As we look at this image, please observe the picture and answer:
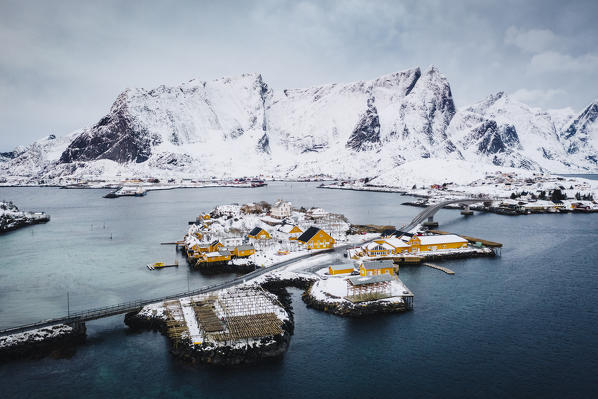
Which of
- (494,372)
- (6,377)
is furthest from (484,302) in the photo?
(6,377)

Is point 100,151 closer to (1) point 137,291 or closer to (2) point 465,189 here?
(2) point 465,189

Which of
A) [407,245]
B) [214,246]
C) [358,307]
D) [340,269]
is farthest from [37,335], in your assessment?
[407,245]

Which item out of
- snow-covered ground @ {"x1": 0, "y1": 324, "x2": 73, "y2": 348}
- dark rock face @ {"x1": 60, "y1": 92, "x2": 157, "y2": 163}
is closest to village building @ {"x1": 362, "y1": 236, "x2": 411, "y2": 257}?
snow-covered ground @ {"x1": 0, "y1": 324, "x2": 73, "y2": 348}

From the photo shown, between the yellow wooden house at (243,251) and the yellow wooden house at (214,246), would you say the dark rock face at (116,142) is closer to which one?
the yellow wooden house at (214,246)

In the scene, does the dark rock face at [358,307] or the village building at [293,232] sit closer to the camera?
the dark rock face at [358,307]

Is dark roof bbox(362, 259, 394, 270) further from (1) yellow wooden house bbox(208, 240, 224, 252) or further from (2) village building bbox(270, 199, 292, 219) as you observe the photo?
(2) village building bbox(270, 199, 292, 219)

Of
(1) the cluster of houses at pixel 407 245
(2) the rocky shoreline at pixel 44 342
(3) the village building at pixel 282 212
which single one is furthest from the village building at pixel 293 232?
(2) the rocky shoreline at pixel 44 342

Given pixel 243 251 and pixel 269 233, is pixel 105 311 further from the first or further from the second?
pixel 269 233
